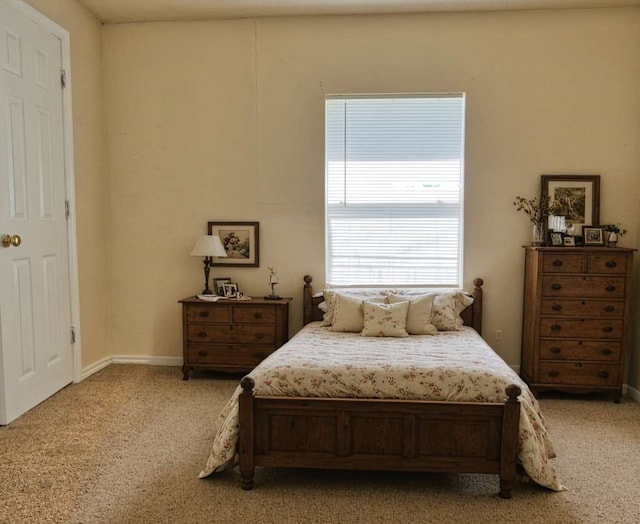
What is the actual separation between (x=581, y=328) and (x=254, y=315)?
99.8 inches

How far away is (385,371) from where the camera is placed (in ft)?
8.32

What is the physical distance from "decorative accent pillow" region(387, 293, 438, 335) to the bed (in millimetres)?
1009

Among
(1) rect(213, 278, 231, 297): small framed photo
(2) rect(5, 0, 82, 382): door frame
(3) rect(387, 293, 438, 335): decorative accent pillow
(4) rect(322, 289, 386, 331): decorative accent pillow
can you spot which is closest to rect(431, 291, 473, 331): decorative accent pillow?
(3) rect(387, 293, 438, 335): decorative accent pillow

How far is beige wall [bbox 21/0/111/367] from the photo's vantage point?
405 cm

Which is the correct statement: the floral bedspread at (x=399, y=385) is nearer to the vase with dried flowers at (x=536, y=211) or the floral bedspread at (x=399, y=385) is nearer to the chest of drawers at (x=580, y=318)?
the chest of drawers at (x=580, y=318)

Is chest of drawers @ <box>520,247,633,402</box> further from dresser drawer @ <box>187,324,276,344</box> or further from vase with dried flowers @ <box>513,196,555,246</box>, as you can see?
dresser drawer @ <box>187,324,276,344</box>

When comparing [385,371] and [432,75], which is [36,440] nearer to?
[385,371]

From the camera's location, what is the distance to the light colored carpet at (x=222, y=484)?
2.26 metres

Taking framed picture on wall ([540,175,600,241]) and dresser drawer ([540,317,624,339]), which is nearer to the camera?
dresser drawer ([540,317,624,339])

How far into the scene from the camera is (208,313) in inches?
163

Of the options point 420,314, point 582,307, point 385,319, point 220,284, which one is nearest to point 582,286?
point 582,307

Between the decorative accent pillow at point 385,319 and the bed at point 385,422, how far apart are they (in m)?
0.91

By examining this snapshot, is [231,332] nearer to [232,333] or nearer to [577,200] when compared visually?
[232,333]

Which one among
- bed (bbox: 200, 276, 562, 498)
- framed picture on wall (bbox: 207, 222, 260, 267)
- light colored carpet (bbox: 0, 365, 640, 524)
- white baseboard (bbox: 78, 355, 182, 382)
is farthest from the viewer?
white baseboard (bbox: 78, 355, 182, 382)
